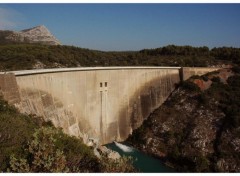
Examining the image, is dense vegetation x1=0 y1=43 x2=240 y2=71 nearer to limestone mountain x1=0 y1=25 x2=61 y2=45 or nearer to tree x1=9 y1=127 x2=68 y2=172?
limestone mountain x1=0 y1=25 x2=61 y2=45

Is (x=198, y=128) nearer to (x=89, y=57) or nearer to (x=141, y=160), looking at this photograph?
(x=141, y=160)

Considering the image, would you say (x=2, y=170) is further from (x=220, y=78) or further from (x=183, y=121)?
(x=220, y=78)

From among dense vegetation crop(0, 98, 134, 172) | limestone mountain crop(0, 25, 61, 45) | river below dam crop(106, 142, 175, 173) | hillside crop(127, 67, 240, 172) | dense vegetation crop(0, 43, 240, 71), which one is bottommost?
river below dam crop(106, 142, 175, 173)

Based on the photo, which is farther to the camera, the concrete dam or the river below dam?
the river below dam

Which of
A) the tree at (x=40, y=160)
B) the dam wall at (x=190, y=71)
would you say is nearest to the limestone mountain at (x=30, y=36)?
the dam wall at (x=190, y=71)

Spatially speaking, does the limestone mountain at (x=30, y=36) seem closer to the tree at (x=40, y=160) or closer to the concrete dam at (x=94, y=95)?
the concrete dam at (x=94, y=95)

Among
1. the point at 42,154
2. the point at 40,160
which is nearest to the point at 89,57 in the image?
the point at 42,154

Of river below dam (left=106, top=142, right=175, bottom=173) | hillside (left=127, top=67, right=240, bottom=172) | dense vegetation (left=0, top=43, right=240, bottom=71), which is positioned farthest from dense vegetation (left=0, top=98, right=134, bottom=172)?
dense vegetation (left=0, top=43, right=240, bottom=71)
